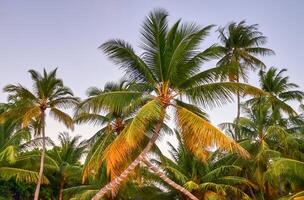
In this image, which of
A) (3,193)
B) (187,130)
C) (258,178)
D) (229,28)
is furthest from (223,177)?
(3,193)

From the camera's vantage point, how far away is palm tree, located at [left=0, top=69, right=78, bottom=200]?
23.3m

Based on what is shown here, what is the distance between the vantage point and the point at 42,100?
78.9 ft

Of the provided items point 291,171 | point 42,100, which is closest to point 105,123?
point 42,100

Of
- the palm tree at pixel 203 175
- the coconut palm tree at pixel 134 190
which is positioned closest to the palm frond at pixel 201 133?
the palm tree at pixel 203 175

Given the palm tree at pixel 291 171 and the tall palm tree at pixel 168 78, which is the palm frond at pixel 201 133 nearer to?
the tall palm tree at pixel 168 78

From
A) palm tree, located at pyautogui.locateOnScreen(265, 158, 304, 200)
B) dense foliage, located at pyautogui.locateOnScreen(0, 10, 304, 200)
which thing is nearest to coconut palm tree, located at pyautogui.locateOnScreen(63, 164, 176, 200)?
dense foliage, located at pyautogui.locateOnScreen(0, 10, 304, 200)

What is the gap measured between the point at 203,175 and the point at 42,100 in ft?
31.0

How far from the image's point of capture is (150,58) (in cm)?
1786

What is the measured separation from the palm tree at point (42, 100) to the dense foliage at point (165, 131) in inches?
2.1

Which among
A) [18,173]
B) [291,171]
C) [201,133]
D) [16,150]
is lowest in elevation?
[291,171]

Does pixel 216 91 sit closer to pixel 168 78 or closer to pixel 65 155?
pixel 168 78

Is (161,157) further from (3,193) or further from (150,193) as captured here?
(3,193)

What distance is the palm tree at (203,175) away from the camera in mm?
23172

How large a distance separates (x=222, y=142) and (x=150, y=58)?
441cm
